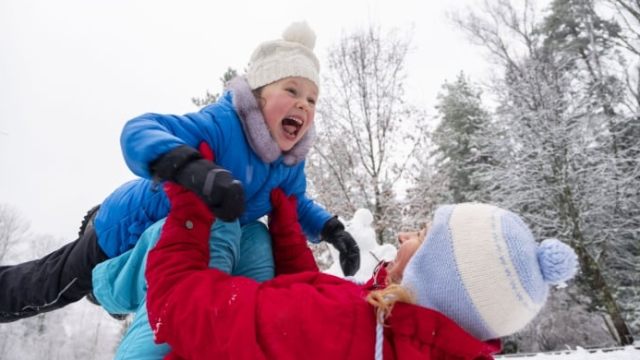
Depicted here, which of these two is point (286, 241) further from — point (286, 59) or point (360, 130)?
point (360, 130)

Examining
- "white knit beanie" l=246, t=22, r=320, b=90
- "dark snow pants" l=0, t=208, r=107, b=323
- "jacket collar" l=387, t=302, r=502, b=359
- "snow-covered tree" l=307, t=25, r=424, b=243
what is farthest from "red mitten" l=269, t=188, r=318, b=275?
"snow-covered tree" l=307, t=25, r=424, b=243

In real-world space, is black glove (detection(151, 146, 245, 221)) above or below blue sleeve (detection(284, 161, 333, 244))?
above

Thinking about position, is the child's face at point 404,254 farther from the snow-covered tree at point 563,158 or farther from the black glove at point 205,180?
the snow-covered tree at point 563,158

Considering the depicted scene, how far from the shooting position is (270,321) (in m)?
1.19

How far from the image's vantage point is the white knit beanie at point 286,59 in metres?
2.13

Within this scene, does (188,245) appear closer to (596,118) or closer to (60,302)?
(60,302)

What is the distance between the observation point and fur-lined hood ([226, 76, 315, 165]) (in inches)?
76.7

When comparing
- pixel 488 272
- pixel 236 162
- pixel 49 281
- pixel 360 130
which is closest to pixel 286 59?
pixel 236 162

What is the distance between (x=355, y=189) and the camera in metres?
11.3

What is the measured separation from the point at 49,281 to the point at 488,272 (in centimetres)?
220

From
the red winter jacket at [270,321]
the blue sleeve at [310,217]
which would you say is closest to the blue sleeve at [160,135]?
the red winter jacket at [270,321]

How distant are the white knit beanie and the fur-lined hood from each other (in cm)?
12

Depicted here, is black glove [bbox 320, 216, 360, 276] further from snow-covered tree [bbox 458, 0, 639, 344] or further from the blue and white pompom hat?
snow-covered tree [bbox 458, 0, 639, 344]

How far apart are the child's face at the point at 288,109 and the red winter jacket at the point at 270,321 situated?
896mm
